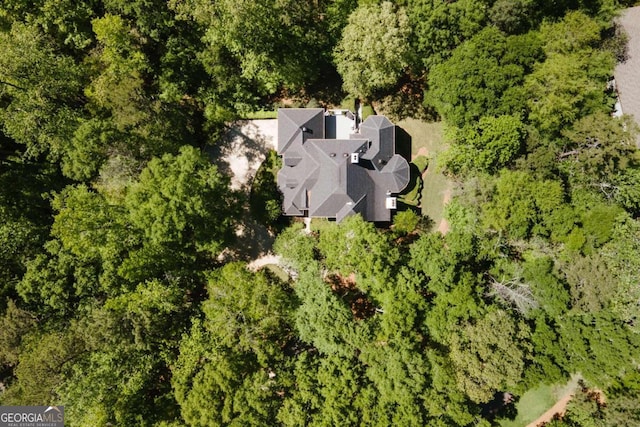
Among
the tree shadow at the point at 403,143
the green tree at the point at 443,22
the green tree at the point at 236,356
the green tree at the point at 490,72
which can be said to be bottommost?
the green tree at the point at 236,356

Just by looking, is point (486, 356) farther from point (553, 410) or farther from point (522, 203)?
point (553, 410)

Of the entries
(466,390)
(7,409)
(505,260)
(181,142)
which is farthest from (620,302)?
(7,409)

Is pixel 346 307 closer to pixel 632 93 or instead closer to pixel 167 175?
pixel 167 175

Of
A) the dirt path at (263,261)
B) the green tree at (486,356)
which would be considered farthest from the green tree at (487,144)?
the dirt path at (263,261)

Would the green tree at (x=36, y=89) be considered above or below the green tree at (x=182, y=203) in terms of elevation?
above

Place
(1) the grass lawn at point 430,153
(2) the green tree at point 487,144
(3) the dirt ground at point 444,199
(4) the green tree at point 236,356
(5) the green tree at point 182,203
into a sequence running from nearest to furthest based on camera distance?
(4) the green tree at point 236,356
(5) the green tree at point 182,203
(2) the green tree at point 487,144
(3) the dirt ground at point 444,199
(1) the grass lawn at point 430,153

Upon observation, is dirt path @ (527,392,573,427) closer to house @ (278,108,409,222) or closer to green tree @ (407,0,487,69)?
house @ (278,108,409,222)

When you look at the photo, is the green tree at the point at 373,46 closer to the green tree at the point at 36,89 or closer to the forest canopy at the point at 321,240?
the forest canopy at the point at 321,240
